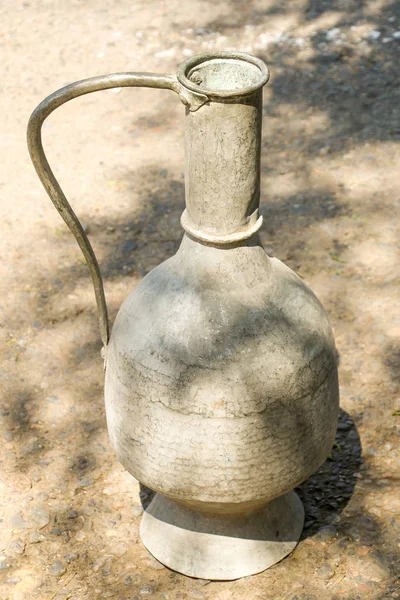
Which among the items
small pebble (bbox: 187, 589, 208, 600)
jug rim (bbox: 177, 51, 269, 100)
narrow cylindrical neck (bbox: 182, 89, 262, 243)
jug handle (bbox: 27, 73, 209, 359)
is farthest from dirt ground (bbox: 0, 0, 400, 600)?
jug rim (bbox: 177, 51, 269, 100)

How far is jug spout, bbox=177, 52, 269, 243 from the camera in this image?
2201 millimetres

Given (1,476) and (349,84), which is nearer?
(1,476)

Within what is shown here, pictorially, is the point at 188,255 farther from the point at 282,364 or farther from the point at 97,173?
the point at 97,173

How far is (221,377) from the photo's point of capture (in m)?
2.39

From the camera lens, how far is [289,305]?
98.7 inches

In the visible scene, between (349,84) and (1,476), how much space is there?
358cm

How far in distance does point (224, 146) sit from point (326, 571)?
1463mm

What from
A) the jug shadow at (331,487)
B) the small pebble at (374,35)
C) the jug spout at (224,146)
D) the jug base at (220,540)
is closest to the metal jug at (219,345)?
the jug spout at (224,146)

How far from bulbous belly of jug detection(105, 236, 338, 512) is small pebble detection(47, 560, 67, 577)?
61 centimetres

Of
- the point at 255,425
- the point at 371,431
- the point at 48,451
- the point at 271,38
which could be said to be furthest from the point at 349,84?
the point at 255,425

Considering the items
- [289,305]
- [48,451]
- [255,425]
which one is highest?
[289,305]

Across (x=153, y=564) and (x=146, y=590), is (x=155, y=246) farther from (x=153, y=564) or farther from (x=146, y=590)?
(x=146, y=590)

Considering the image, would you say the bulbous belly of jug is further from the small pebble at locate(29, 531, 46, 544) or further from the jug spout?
the small pebble at locate(29, 531, 46, 544)

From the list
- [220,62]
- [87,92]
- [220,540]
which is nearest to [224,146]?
[220,62]
